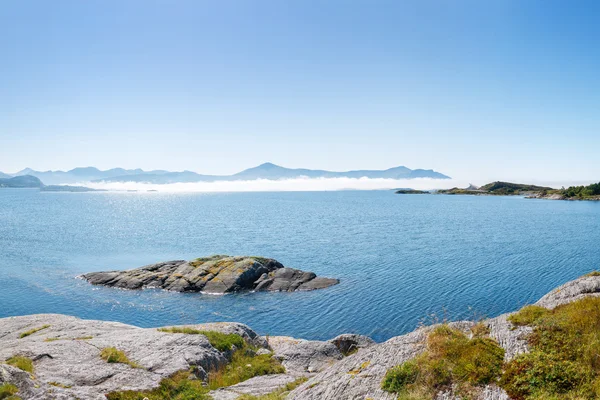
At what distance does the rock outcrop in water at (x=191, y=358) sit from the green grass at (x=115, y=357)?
9.6 inches

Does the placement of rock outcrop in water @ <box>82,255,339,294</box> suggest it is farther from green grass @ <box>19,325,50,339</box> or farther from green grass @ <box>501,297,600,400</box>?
green grass @ <box>501,297,600,400</box>

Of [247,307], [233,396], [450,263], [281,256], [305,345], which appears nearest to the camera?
[233,396]

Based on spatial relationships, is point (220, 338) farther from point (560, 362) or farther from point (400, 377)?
point (560, 362)

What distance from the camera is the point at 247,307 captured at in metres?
50.4

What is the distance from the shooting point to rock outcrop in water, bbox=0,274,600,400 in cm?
1259

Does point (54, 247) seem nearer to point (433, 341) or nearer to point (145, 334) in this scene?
point (145, 334)

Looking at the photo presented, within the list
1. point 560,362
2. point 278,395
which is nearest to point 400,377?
point 560,362

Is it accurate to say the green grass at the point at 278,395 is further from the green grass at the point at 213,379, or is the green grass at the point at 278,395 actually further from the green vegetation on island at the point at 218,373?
the green grass at the point at 213,379

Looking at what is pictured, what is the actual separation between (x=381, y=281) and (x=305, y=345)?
3559 centimetres

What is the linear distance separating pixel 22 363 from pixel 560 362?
2053 cm

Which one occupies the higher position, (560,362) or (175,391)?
(560,362)

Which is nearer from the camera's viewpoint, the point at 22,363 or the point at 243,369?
the point at 22,363

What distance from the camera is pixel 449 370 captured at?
11.6 m

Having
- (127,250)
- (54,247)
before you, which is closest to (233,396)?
(127,250)
